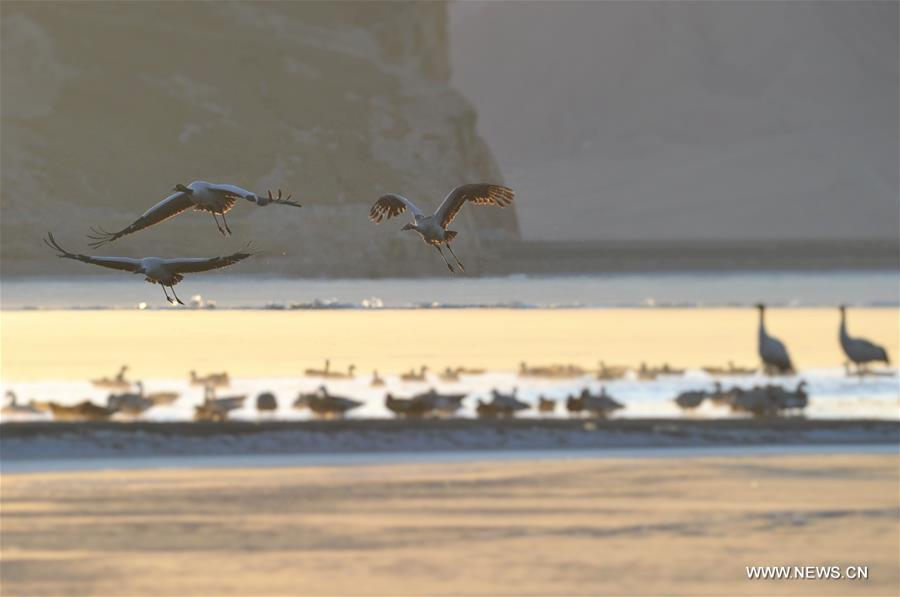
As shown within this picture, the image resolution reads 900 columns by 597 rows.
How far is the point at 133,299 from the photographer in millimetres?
197000

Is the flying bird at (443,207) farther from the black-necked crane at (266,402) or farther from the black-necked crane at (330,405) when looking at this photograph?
the black-necked crane at (266,402)

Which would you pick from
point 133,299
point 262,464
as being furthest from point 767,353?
point 133,299

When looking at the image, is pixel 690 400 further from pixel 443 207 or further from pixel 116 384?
pixel 443 207

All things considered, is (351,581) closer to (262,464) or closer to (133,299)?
(262,464)

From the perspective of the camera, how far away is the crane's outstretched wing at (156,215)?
15.7 metres

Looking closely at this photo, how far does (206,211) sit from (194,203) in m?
0.16

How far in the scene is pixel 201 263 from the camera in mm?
15633

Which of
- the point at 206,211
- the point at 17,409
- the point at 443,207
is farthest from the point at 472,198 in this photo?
the point at 17,409

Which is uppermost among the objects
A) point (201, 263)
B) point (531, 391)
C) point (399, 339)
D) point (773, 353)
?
point (399, 339)

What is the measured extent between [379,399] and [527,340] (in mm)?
54990

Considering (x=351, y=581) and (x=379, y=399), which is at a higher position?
(x=379, y=399)

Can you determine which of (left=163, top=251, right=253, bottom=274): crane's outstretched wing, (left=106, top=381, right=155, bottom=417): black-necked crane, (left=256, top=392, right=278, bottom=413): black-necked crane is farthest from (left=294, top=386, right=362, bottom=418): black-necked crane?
(left=163, top=251, right=253, bottom=274): crane's outstretched wing

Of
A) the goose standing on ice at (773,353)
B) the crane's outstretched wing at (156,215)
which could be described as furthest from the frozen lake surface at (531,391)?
the crane's outstretched wing at (156,215)

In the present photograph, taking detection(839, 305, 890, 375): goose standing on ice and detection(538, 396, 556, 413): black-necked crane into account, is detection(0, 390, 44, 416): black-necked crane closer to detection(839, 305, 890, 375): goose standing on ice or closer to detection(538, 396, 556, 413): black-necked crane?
detection(538, 396, 556, 413): black-necked crane
